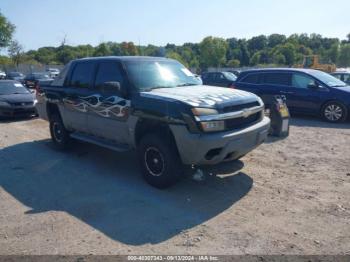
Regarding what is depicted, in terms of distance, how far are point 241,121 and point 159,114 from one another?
1212mm

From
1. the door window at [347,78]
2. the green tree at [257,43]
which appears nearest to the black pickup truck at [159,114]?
the door window at [347,78]

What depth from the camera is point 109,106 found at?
5867mm

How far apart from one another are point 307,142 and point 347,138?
3.86 ft

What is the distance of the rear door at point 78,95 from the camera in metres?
6.56

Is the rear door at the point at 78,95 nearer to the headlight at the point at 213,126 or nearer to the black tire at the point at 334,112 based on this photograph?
the headlight at the point at 213,126

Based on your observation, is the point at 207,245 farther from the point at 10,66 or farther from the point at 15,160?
the point at 10,66

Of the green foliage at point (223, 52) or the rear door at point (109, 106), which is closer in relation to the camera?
the rear door at point (109, 106)

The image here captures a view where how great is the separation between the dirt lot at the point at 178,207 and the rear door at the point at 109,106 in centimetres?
73

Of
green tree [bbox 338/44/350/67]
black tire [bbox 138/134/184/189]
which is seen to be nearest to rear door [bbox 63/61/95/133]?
black tire [bbox 138/134/184/189]

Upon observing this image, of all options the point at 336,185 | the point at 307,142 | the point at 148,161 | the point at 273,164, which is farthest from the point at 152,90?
the point at 307,142

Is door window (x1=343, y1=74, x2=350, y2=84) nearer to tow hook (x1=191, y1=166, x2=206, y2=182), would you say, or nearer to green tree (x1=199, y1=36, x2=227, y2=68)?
tow hook (x1=191, y1=166, x2=206, y2=182)

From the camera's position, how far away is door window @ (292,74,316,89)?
434 inches

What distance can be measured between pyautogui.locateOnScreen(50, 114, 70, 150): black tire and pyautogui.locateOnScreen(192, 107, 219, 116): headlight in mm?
3904

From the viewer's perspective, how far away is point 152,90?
5.48 meters
